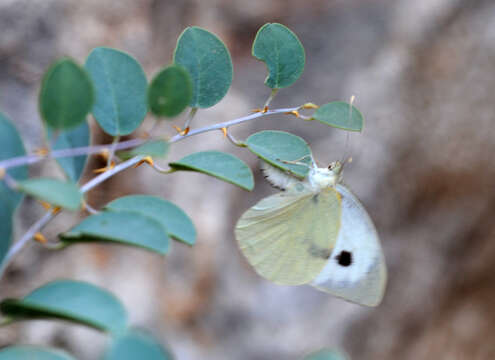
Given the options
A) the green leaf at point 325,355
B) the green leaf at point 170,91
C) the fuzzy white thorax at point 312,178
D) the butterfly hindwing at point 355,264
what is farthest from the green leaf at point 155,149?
the butterfly hindwing at point 355,264

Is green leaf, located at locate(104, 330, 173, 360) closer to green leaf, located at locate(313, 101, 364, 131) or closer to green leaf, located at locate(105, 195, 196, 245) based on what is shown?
green leaf, located at locate(105, 195, 196, 245)

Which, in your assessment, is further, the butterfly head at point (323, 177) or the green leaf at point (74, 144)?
the butterfly head at point (323, 177)

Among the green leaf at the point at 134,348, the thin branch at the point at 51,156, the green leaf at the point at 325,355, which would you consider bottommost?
the green leaf at the point at 325,355

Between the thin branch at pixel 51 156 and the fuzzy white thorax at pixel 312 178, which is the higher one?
the fuzzy white thorax at pixel 312 178

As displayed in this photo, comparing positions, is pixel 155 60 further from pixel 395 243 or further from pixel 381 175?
pixel 395 243

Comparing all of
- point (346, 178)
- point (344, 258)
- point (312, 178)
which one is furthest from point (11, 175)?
point (346, 178)

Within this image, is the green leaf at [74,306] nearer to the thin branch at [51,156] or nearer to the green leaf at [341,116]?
the thin branch at [51,156]

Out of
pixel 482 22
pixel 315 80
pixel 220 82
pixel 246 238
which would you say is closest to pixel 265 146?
pixel 220 82

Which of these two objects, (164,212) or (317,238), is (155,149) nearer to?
(164,212)
